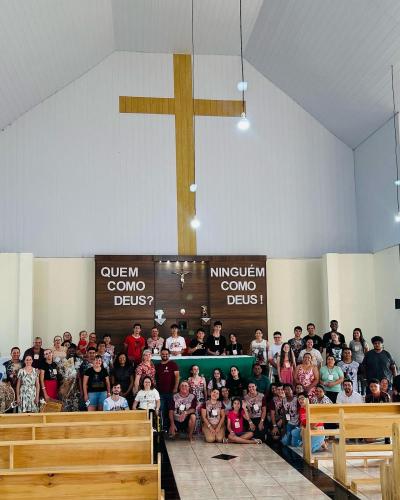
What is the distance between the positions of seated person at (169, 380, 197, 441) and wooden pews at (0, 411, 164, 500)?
2.70 meters

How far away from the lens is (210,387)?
9.62 m

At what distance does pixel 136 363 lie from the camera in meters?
10.7

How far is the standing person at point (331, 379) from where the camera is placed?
9.51 m

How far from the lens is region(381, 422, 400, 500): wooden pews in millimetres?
5309

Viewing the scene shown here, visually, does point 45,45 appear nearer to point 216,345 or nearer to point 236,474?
point 216,345

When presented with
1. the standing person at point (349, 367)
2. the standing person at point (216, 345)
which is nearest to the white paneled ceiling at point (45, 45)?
the standing person at point (216, 345)

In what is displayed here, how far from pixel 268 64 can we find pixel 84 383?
7958 millimetres

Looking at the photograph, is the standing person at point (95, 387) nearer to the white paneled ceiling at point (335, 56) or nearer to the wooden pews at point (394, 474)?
the wooden pews at point (394, 474)

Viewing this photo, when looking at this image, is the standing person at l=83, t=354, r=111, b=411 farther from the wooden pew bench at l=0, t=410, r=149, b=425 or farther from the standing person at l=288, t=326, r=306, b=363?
the standing person at l=288, t=326, r=306, b=363

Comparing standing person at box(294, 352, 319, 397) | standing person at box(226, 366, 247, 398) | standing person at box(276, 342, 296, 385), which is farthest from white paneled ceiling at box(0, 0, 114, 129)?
standing person at box(294, 352, 319, 397)

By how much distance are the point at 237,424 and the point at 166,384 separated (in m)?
Result: 1.24

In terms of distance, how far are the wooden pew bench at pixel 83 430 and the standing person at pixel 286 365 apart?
176 inches

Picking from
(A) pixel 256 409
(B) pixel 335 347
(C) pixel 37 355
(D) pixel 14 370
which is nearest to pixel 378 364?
(B) pixel 335 347

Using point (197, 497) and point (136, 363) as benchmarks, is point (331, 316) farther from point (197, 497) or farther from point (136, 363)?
point (197, 497)
